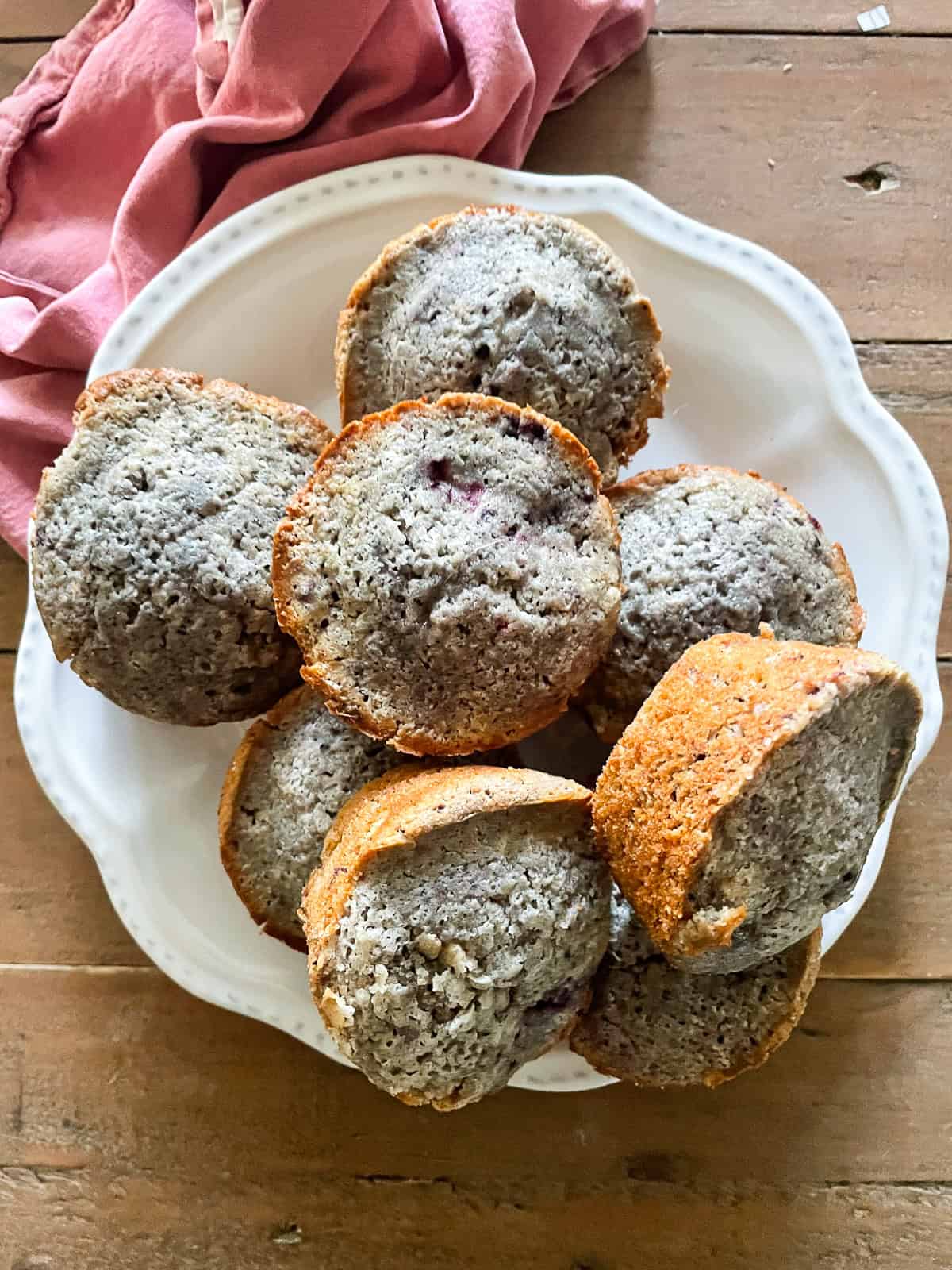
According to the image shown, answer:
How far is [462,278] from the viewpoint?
1.49 metres

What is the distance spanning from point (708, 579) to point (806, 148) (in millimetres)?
914

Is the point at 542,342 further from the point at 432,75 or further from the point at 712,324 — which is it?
the point at 432,75

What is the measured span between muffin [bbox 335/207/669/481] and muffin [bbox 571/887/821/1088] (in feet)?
2.25

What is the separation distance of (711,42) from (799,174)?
28cm

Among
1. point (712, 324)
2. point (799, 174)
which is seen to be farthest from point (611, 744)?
point (799, 174)

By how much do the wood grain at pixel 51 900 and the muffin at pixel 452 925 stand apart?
66 cm

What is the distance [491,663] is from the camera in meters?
1.38

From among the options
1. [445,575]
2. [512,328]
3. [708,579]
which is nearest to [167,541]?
[445,575]

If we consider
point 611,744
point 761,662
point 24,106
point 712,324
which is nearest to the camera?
point 761,662

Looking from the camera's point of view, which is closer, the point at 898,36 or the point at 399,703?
the point at 399,703

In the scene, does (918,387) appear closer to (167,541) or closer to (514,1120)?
(167,541)

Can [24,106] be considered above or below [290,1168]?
above

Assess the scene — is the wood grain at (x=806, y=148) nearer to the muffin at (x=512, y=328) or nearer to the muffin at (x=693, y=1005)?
the muffin at (x=512, y=328)

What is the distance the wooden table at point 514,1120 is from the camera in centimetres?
178
